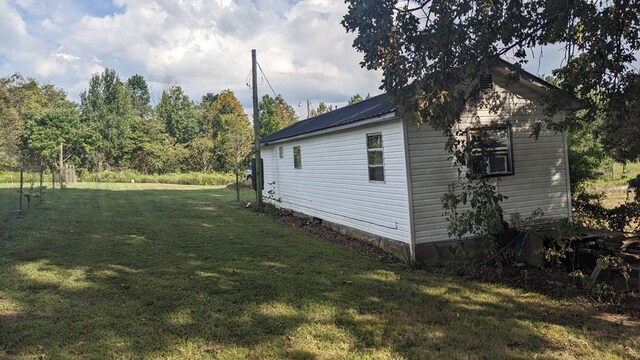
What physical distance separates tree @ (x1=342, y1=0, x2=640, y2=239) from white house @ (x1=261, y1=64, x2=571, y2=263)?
1.61 m

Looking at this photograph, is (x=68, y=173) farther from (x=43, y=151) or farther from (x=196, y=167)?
(x=196, y=167)

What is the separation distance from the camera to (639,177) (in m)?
6.98

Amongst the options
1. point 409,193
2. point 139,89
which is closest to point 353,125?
point 409,193

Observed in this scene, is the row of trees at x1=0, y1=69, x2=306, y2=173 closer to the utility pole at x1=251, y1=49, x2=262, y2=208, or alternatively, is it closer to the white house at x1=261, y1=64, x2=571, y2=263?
the utility pole at x1=251, y1=49, x2=262, y2=208

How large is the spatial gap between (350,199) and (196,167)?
118 ft

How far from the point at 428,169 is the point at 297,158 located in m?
6.66

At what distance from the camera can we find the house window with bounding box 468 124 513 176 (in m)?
7.62

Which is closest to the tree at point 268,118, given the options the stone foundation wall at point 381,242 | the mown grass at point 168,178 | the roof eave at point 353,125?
the mown grass at point 168,178

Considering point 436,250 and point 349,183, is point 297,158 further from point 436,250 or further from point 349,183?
point 436,250

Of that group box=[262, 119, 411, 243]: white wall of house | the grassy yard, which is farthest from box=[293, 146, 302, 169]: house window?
the grassy yard

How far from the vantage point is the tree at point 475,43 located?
17.9 feet

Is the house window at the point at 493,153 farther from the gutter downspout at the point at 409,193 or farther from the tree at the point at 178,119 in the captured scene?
the tree at the point at 178,119

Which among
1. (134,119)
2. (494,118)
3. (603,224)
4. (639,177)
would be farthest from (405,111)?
(134,119)

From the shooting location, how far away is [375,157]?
8844 millimetres
